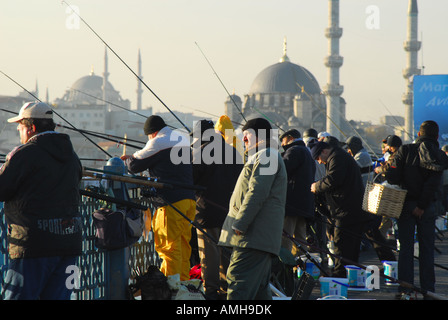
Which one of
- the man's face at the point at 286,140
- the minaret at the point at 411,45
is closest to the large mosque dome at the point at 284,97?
the minaret at the point at 411,45

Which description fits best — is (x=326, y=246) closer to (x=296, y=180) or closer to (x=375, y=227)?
(x=375, y=227)

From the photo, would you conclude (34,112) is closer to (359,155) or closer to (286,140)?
(286,140)

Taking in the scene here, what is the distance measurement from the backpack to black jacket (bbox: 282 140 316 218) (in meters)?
2.19

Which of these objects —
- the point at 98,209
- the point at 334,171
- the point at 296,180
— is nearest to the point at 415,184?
the point at 334,171

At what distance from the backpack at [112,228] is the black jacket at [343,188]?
2.21 metres

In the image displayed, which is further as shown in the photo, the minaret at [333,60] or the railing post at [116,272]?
the minaret at [333,60]

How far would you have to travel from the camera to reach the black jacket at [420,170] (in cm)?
535

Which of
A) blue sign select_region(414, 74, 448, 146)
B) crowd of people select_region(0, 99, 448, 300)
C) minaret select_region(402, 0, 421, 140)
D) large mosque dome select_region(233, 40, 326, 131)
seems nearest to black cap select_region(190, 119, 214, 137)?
crowd of people select_region(0, 99, 448, 300)

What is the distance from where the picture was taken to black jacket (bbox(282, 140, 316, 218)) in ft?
20.4

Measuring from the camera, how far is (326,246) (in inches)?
299

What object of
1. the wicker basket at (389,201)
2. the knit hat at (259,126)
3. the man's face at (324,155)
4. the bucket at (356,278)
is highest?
the knit hat at (259,126)

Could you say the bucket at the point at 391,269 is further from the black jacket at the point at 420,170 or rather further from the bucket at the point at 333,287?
the bucket at the point at 333,287
